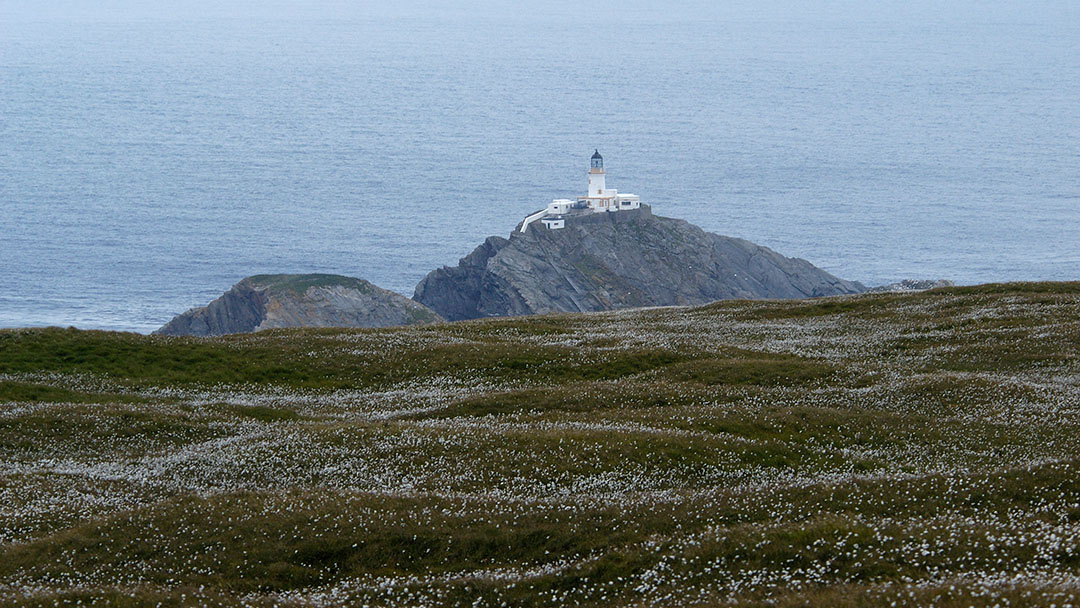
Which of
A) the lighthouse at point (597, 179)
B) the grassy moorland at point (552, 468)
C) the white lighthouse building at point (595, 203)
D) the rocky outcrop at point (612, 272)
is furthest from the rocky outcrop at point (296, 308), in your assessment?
the grassy moorland at point (552, 468)

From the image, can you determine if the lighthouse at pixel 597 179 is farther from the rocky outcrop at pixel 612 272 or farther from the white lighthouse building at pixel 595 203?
the rocky outcrop at pixel 612 272

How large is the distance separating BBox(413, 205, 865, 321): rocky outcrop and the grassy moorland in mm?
101750

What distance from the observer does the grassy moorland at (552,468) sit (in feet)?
68.6

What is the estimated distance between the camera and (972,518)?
21703mm

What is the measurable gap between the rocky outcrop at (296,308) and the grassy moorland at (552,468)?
76.8 metres

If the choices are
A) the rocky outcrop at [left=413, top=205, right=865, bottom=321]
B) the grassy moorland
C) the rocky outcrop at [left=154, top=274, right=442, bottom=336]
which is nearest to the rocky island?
the rocky outcrop at [left=413, top=205, right=865, bottom=321]

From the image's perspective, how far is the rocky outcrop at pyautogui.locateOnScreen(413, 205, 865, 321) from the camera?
513 feet

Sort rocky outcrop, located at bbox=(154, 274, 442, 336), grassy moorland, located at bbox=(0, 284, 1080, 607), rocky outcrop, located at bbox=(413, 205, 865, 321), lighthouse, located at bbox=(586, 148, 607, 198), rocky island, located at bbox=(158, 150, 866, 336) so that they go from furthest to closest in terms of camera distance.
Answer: lighthouse, located at bbox=(586, 148, 607, 198) < rocky outcrop, located at bbox=(413, 205, 865, 321) < rocky island, located at bbox=(158, 150, 866, 336) < rocky outcrop, located at bbox=(154, 274, 442, 336) < grassy moorland, located at bbox=(0, 284, 1080, 607)

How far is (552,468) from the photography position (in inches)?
1181

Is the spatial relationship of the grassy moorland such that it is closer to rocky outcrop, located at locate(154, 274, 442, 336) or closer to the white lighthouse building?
rocky outcrop, located at locate(154, 274, 442, 336)

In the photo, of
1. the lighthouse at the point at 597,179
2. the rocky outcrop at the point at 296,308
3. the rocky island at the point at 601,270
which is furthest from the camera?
the lighthouse at the point at 597,179

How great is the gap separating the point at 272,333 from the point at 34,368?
1469 cm

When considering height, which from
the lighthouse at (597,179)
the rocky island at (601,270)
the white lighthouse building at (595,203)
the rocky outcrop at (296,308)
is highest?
the lighthouse at (597,179)

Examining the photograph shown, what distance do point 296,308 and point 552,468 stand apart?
10663cm
